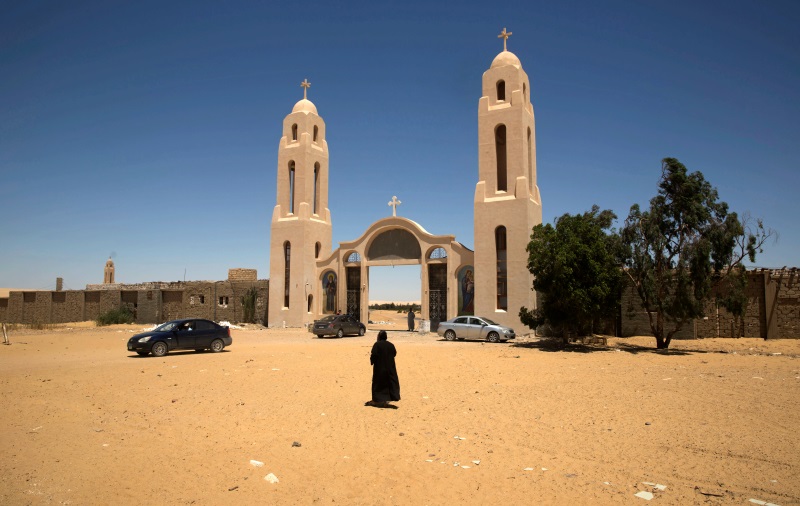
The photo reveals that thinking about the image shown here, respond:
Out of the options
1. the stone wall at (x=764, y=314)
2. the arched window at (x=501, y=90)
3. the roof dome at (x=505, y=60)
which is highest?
the roof dome at (x=505, y=60)

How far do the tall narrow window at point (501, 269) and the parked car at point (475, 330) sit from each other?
11.1ft

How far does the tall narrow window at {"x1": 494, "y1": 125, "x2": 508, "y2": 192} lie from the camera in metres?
29.8

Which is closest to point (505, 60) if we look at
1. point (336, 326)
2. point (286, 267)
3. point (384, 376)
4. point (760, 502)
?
point (336, 326)

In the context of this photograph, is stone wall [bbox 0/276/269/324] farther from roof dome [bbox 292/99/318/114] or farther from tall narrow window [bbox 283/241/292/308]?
roof dome [bbox 292/99/318/114]

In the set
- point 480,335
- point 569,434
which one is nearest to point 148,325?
point 480,335

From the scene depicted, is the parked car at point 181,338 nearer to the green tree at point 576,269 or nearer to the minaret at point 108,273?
the green tree at point 576,269

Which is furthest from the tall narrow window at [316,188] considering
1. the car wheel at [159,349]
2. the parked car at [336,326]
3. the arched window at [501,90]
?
the car wheel at [159,349]

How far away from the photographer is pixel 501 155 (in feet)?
101

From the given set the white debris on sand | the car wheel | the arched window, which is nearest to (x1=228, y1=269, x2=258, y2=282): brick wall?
the car wheel

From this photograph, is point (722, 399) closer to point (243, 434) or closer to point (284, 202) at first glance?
point (243, 434)

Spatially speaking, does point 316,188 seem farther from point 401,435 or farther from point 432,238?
point 401,435

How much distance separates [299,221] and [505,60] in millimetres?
16357

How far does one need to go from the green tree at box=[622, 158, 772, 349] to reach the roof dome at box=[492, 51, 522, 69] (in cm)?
1197

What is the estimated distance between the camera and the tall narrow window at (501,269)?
27.8 meters
